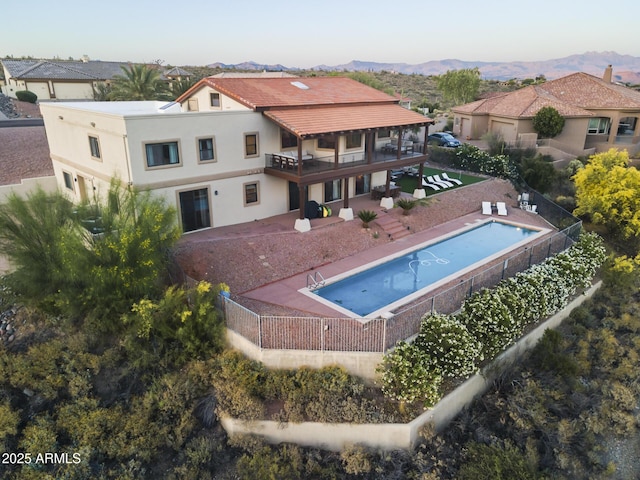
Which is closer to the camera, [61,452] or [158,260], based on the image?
[61,452]

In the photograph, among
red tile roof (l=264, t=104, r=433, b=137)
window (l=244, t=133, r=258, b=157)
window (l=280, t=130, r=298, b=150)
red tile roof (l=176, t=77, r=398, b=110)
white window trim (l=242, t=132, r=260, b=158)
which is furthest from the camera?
window (l=280, t=130, r=298, b=150)

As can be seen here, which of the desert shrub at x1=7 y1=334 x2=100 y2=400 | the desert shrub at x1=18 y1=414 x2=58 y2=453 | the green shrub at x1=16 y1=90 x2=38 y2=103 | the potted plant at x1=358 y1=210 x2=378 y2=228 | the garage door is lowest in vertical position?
the desert shrub at x1=18 y1=414 x2=58 y2=453

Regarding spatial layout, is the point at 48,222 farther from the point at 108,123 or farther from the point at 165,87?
the point at 165,87

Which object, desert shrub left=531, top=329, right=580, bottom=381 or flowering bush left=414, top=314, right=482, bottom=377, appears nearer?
flowering bush left=414, top=314, right=482, bottom=377

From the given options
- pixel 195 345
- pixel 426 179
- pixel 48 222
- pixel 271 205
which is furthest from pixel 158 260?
pixel 426 179

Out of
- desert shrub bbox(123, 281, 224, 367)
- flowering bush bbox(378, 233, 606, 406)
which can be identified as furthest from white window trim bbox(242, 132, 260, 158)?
flowering bush bbox(378, 233, 606, 406)

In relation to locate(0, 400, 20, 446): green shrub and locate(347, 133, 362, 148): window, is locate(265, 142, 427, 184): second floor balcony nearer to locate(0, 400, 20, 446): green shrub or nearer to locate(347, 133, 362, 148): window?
locate(347, 133, 362, 148): window

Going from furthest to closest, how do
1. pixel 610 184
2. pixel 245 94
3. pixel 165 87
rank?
pixel 165 87, pixel 610 184, pixel 245 94

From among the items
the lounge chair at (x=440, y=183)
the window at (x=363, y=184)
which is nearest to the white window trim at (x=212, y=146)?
the window at (x=363, y=184)
